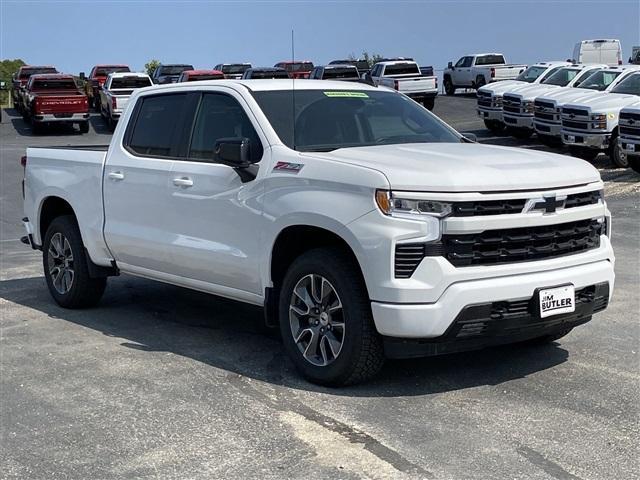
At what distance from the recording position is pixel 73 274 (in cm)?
800

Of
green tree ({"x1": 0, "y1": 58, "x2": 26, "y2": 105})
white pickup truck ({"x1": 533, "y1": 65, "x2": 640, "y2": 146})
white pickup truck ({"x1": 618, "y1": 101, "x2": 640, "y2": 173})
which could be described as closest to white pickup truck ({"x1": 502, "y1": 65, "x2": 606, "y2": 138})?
white pickup truck ({"x1": 533, "y1": 65, "x2": 640, "y2": 146})

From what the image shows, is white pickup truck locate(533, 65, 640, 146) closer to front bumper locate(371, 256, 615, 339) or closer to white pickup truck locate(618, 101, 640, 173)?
white pickup truck locate(618, 101, 640, 173)

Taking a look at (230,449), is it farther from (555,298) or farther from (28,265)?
(28,265)

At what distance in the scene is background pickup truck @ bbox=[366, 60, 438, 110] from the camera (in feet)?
118

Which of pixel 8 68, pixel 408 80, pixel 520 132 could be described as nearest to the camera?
pixel 520 132

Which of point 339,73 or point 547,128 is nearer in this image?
point 547,128

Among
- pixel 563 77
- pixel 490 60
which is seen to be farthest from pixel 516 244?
pixel 490 60

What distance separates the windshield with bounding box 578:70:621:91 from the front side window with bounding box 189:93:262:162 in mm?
16538

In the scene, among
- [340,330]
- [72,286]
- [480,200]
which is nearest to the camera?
[480,200]

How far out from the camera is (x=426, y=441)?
475cm

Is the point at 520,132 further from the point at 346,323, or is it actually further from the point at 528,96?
the point at 346,323

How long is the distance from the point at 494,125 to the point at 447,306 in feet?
77.6

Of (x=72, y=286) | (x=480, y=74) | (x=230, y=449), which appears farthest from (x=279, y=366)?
(x=480, y=74)

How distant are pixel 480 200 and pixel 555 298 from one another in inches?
30.4
